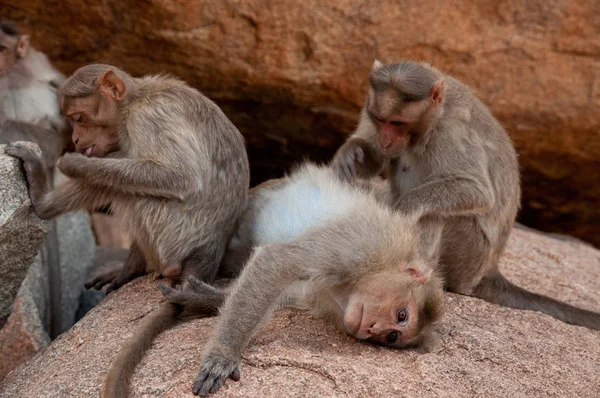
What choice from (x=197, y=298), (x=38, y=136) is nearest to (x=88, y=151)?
(x=197, y=298)

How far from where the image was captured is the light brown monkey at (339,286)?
4609 mm

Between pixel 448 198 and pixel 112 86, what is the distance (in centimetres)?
213

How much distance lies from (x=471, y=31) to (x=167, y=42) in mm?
2435

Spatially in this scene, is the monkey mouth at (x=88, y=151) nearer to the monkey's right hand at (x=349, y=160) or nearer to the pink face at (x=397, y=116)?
the monkey's right hand at (x=349, y=160)

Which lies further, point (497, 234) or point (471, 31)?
point (471, 31)

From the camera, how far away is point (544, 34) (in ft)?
25.2

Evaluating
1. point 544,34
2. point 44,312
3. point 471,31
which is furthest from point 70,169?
point 544,34

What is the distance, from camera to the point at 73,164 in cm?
536

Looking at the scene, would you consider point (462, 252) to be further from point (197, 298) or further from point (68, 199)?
point (68, 199)

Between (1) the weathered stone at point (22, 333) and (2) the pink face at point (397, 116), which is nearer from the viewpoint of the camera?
(2) the pink face at point (397, 116)

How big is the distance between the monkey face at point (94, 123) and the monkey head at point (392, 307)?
69.6 inches

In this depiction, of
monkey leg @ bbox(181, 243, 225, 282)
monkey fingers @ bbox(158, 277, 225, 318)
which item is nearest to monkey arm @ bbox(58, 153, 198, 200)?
monkey leg @ bbox(181, 243, 225, 282)

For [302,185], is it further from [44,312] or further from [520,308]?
[44,312]

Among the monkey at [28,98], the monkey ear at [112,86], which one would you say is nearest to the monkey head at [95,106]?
the monkey ear at [112,86]
